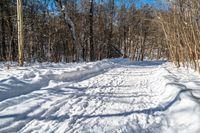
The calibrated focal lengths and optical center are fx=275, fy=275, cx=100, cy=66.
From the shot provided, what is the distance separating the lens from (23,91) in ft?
23.9

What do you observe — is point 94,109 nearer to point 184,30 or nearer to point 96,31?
point 184,30

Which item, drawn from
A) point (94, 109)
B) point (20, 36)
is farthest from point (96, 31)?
point (94, 109)

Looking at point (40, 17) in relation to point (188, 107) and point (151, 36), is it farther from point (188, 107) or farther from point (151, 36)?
point (188, 107)

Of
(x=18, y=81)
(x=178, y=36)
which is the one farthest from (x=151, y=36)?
(x=18, y=81)

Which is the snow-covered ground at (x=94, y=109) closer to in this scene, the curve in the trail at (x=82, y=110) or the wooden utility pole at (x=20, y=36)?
the curve in the trail at (x=82, y=110)

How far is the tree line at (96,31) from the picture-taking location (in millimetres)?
13016

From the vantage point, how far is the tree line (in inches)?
512

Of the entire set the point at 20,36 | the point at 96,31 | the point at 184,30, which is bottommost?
the point at 20,36

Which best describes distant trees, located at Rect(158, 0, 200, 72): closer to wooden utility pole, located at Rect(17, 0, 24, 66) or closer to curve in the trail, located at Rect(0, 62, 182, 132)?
curve in the trail, located at Rect(0, 62, 182, 132)

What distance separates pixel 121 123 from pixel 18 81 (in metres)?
4.12

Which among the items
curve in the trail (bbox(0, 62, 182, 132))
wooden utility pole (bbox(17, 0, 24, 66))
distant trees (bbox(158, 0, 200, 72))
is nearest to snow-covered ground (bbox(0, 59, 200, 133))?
curve in the trail (bbox(0, 62, 182, 132))

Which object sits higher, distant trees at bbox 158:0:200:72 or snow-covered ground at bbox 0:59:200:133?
distant trees at bbox 158:0:200:72

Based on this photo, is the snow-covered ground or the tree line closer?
the snow-covered ground

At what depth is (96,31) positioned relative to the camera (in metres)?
36.1
